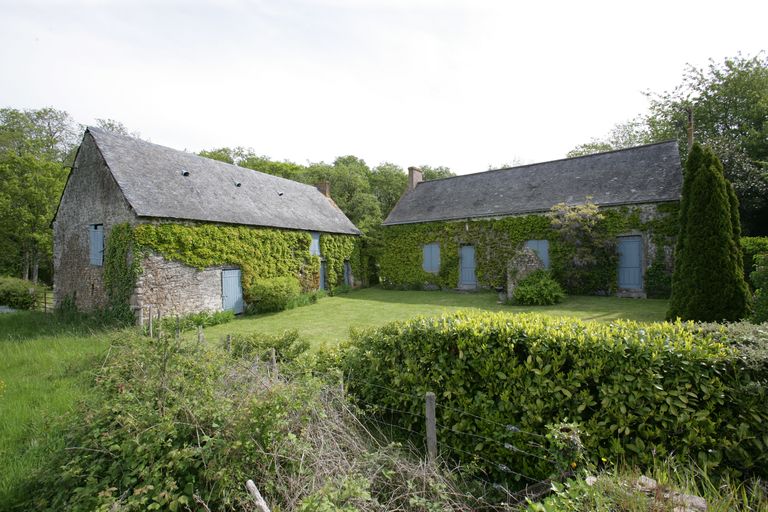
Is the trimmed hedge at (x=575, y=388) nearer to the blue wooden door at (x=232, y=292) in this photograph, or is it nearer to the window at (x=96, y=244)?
the blue wooden door at (x=232, y=292)

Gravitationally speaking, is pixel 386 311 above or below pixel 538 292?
below

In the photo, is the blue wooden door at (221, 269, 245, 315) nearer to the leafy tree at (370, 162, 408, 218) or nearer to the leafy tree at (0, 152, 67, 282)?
the leafy tree at (0, 152, 67, 282)

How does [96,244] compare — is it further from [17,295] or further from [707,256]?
[707,256]

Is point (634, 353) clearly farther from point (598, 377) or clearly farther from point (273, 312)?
point (273, 312)

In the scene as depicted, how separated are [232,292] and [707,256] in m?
14.7

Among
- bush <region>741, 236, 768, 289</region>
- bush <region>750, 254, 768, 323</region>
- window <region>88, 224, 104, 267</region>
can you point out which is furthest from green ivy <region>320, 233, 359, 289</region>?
bush <region>741, 236, 768, 289</region>

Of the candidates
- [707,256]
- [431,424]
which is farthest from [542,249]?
[431,424]

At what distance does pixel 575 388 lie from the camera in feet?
11.7

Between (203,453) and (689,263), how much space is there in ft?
35.9

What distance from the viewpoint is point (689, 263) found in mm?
8914

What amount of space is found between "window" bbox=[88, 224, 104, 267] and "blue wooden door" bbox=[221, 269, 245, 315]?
4.35 m

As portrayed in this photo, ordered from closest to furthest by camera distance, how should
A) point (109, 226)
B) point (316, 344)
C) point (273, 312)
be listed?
point (316, 344), point (109, 226), point (273, 312)

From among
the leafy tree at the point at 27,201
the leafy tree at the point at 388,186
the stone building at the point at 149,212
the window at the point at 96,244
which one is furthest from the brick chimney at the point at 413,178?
the leafy tree at the point at 27,201

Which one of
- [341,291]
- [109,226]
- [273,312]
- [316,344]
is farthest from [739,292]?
[109,226]
